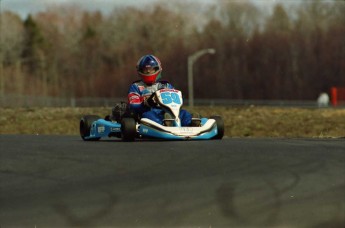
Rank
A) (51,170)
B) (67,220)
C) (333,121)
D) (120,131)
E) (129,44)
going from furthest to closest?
(129,44) < (333,121) < (120,131) < (51,170) < (67,220)

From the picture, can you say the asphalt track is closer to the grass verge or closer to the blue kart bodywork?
the blue kart bodywork

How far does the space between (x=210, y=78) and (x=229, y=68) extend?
7.72 ft

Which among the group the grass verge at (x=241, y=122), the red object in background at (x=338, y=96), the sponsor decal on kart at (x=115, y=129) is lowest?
the red object in background at (x=338, y=96)

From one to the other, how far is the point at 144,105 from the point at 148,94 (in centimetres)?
27

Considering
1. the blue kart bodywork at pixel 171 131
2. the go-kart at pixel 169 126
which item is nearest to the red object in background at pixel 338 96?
the blue kart bodywork at pixel 171 131

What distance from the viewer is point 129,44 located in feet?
349

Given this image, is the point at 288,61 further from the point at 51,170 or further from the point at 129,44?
the point at 51,170

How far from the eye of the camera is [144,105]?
1314 cm

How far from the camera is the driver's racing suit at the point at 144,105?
12.8 metres

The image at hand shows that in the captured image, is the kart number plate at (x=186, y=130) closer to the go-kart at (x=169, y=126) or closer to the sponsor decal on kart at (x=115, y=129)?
the go-kart at (x=169, y=126)

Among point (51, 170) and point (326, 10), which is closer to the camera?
point (51, 170)

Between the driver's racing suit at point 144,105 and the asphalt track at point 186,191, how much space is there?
5268 millimetres

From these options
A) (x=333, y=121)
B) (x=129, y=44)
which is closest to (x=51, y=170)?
(x=333, y=121)

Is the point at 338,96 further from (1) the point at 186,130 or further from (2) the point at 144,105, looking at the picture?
(1) the point at 186,130
